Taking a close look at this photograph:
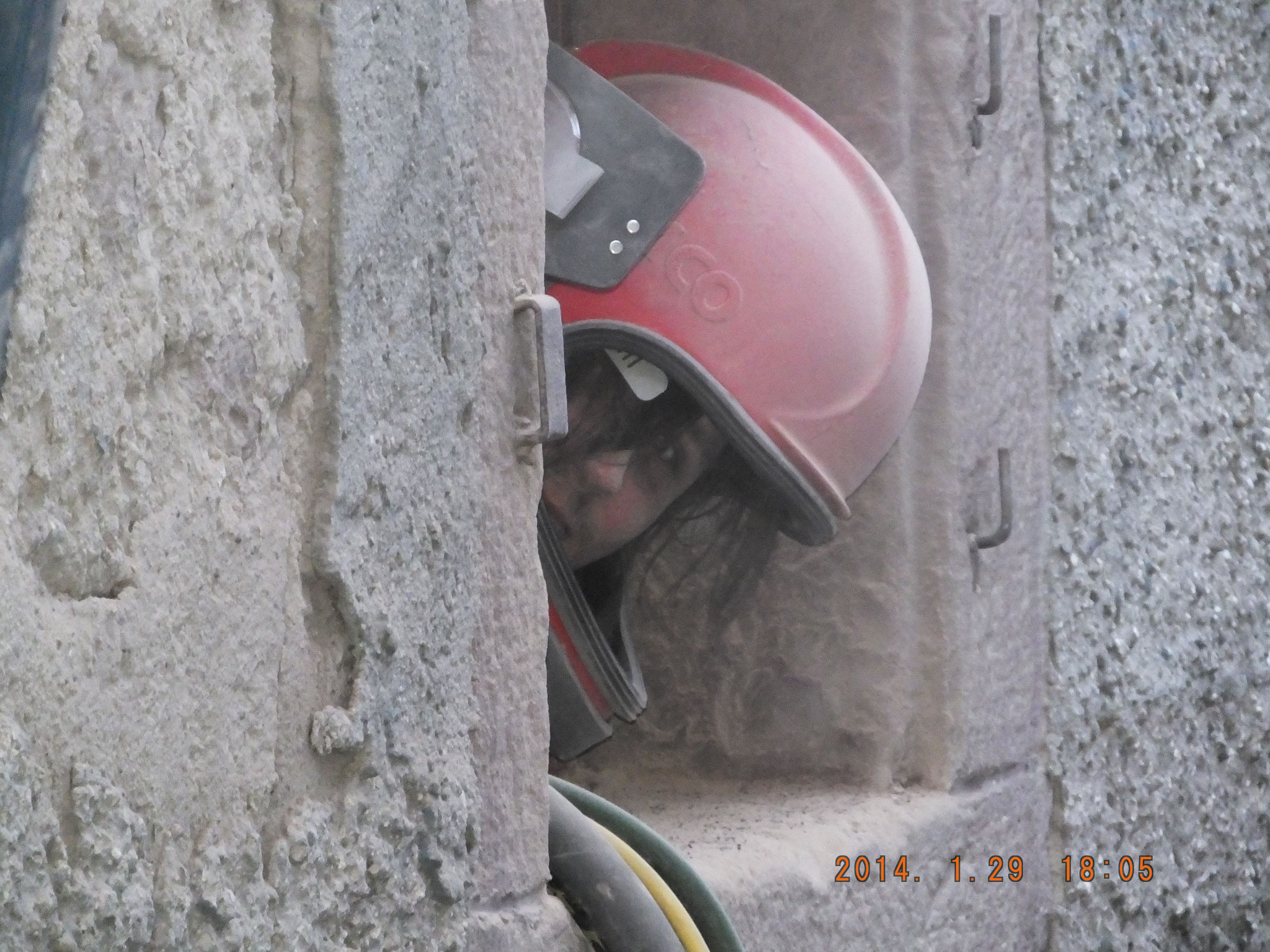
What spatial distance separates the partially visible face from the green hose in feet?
1.32

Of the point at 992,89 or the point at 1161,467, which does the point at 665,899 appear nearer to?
the point at 992,89

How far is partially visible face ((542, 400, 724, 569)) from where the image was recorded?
1542 millimetres

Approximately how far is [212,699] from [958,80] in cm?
132

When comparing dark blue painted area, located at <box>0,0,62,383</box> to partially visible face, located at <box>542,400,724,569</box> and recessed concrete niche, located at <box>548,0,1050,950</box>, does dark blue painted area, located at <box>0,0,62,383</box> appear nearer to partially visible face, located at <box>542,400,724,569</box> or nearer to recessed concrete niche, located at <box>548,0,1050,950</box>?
partially visible face, located at <box>542,400,724,569</box>

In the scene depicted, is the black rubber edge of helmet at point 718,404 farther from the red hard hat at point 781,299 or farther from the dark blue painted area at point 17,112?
the dark blue painted area at point 17,112

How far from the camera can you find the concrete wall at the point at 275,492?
0.64 m

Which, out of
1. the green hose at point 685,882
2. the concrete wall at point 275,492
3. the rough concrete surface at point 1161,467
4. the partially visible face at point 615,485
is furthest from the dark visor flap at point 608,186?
the rough concrete surface at point 1161,467

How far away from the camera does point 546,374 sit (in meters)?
1.04

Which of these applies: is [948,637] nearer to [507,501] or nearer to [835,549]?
[835,549]

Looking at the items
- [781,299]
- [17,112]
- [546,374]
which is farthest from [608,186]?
[17,112]

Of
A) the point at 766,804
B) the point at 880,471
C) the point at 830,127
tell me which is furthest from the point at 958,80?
the point at 766,804

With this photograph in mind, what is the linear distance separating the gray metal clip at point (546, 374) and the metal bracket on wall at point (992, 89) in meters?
0.94

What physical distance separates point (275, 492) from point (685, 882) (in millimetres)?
520

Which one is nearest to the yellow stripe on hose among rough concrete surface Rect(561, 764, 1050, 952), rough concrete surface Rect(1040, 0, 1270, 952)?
rough concrete surface Rect(561, 764, 1050, 952)
